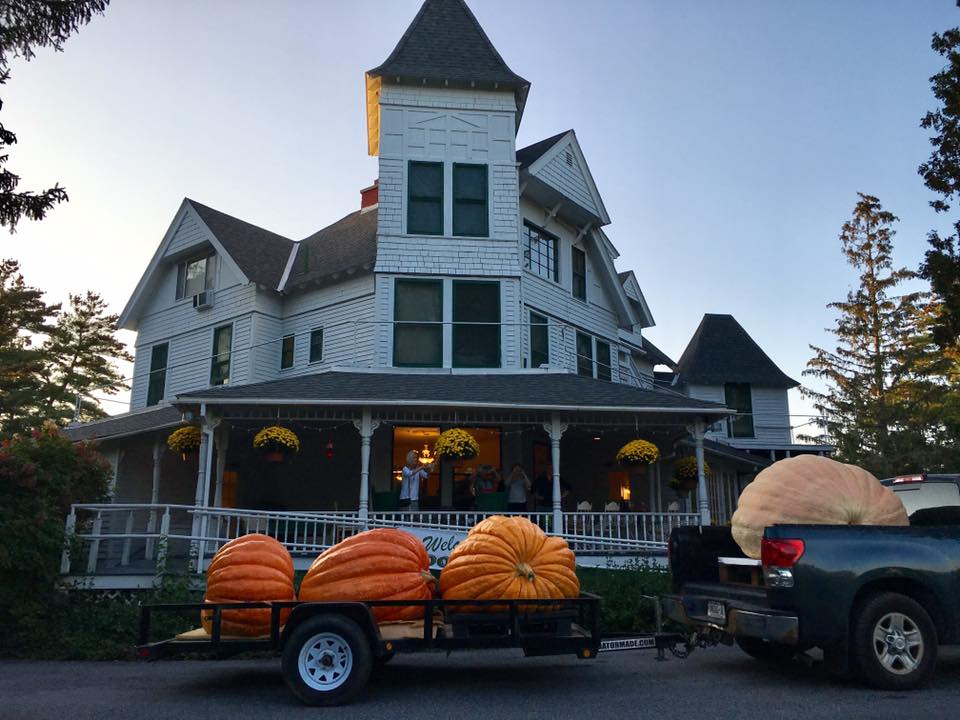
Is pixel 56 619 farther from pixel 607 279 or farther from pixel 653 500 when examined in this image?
pixel 607 279

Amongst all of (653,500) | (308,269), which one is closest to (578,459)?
(653,500)

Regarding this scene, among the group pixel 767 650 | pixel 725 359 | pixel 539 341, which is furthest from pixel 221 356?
pixel 725 359

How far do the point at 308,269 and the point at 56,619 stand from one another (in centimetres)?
1093

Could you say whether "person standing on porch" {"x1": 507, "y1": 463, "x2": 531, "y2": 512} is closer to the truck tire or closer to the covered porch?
the covered porch

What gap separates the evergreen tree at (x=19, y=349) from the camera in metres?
30.4

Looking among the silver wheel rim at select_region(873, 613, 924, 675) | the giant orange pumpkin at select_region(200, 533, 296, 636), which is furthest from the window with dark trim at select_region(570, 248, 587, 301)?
the silver wheel rim at select_region(873, 613, 924, 675)

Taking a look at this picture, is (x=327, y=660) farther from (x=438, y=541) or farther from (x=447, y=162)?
(x=447, y=162)

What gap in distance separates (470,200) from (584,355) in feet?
16.3

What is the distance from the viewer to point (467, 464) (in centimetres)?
1623

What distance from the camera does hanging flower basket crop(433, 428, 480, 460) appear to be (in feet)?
43.4

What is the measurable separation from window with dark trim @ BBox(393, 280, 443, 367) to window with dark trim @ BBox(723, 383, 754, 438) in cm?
1643

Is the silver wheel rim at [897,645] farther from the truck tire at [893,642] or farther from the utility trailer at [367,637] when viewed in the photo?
→ the utility trailer at [367,637]

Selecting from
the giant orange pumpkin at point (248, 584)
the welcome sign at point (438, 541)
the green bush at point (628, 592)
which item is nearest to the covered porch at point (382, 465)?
the welcome sign at point (438, 541)

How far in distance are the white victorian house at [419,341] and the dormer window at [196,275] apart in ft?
0.19
